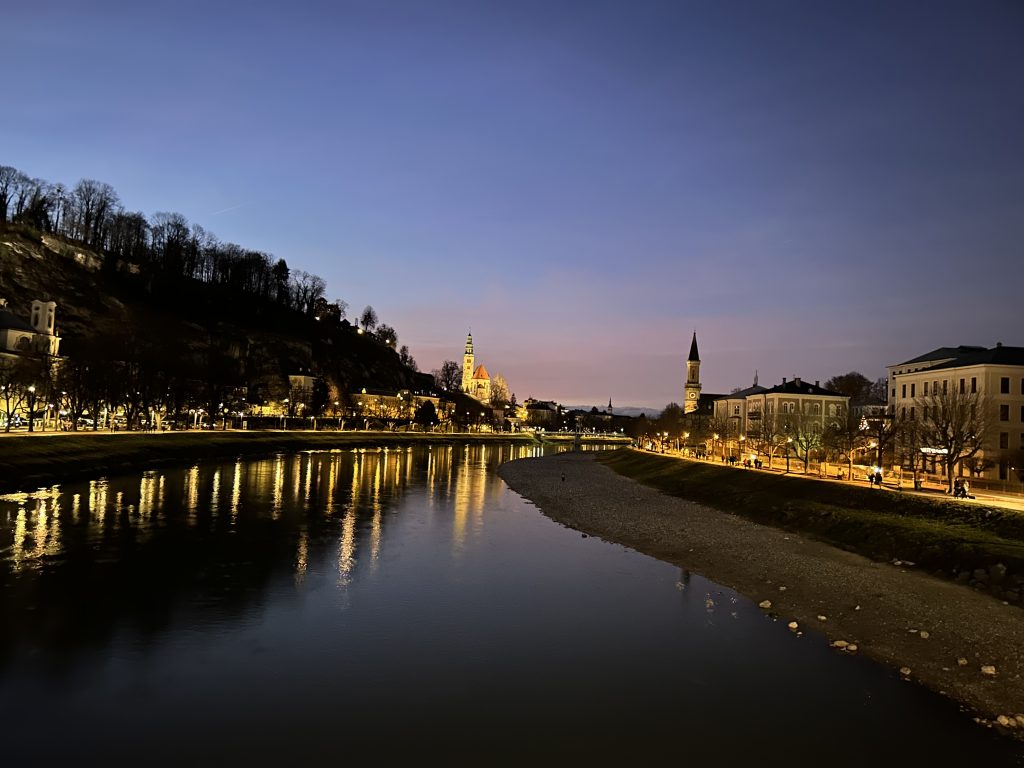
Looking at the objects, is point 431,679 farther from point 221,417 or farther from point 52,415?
point 221,417

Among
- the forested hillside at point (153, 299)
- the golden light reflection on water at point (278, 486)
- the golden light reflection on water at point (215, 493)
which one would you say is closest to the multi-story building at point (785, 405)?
the golden light reflection on water at point (278, 486)

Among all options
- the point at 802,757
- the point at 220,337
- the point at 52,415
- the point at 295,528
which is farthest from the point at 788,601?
the point at 220,337

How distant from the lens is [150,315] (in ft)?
456

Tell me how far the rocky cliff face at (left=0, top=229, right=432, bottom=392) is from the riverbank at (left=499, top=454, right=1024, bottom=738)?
3753 inches

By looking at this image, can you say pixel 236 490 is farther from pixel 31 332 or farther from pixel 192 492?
pixel 31 332

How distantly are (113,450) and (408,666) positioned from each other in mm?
61334

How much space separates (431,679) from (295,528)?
23.2 metres

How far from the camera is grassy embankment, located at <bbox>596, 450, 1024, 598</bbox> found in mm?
27016

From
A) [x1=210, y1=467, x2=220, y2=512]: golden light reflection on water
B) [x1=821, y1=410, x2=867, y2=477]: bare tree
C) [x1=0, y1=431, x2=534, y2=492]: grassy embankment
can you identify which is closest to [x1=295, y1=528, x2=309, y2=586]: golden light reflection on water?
[x1=210, y1=467, x2=220, y2=512]: golden light reflection on water

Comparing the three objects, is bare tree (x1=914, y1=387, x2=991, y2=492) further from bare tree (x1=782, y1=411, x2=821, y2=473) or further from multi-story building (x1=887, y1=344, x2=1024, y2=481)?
bare tree (x1=782, y1=411, x2=821, y2=473)

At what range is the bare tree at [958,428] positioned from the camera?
150 ft

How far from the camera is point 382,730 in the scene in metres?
13.6

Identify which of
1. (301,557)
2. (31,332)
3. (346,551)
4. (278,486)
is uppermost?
(31,332)

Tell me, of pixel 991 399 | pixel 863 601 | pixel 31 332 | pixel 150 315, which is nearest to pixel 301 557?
pixel 863 601
